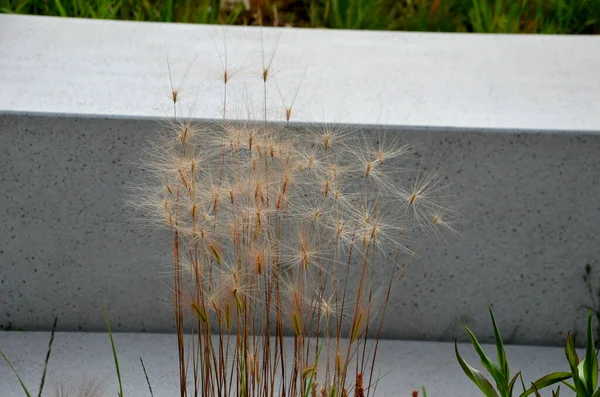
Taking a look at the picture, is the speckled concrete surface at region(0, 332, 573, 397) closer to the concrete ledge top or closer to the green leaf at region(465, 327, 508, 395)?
the concrete ledge top

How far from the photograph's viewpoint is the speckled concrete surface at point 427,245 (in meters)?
2.21

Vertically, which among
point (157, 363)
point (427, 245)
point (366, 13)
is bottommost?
point (157, 363)

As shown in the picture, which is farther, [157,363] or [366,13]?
[366,13]

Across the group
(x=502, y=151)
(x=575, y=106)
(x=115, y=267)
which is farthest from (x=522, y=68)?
(x=115, y=267)

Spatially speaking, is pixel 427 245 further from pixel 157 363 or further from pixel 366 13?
pixel 366 13

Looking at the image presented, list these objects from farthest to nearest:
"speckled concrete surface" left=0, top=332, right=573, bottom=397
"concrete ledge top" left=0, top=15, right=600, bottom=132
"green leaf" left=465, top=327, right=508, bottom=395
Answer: "concrete ledge top" left=0, top=15, right=600, bottom=132, "speckled concrete surface" left=0, top=332, right=573, bottom=397, "green leaf" left=465, top=327, right=508, bottom=395

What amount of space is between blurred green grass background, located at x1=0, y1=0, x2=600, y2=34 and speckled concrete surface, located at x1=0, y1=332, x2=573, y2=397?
48.6 inches

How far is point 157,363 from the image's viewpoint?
2244mm

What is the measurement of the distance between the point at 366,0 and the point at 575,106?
1.03 metres

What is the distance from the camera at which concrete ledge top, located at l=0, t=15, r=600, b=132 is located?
7.44 feet

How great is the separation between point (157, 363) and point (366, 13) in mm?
1486

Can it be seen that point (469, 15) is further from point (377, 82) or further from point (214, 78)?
point (214, 78)

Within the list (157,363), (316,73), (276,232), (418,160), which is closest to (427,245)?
(418,160)

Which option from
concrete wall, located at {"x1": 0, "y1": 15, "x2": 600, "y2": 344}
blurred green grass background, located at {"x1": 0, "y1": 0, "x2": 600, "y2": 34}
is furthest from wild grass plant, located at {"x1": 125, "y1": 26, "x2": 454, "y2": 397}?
blurred green grass background, located at {"x1": 0, "y1": 0, "x2": 600, "y2": 34}
